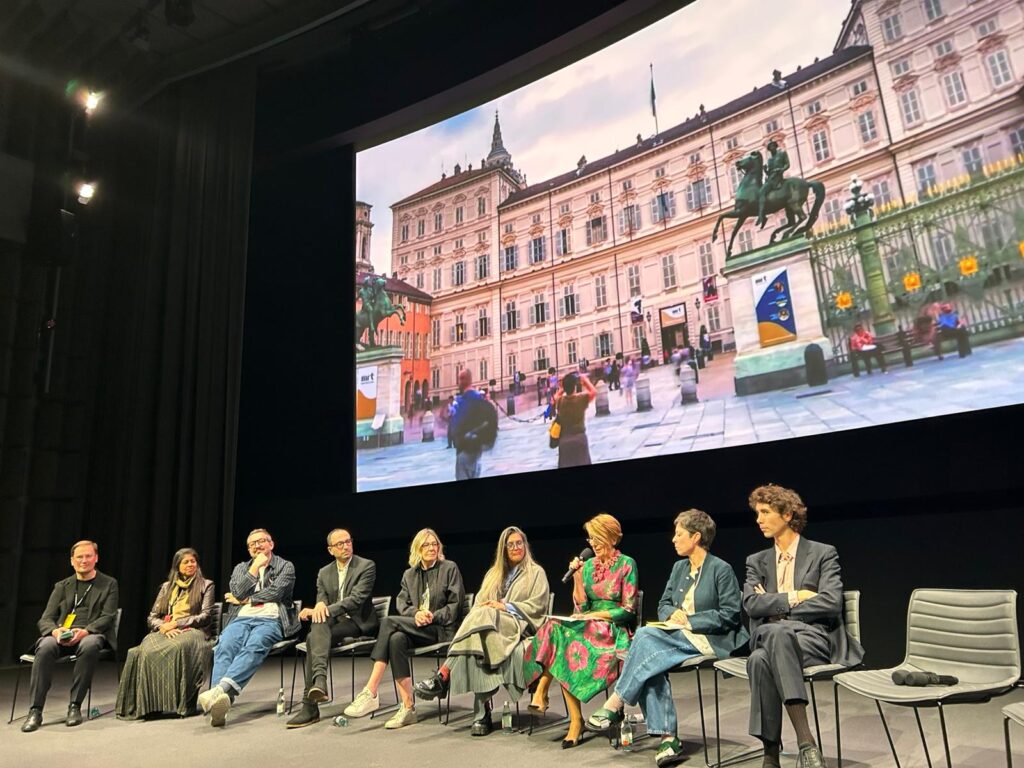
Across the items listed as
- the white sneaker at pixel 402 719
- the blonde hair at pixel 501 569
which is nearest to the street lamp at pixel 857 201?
the blonde hair at pixel 501 569

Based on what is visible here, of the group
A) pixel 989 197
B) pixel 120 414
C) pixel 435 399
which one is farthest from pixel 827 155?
pixel 120 414

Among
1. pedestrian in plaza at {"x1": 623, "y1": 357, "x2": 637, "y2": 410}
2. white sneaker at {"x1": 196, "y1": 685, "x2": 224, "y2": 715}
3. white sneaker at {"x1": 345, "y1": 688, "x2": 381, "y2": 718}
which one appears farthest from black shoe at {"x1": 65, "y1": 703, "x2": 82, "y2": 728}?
pedestrian in plaza at {"x1": 623, "y1": 357, "x2": 637, "y2": 410}

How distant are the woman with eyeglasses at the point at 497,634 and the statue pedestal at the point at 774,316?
2191 mm

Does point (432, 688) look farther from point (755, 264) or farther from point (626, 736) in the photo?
point (755, 264)

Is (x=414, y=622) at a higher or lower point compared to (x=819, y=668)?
higher

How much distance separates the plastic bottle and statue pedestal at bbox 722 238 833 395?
2.65 meters

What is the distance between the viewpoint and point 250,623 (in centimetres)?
407

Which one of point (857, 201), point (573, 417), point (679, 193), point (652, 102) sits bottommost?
point (573, 417)

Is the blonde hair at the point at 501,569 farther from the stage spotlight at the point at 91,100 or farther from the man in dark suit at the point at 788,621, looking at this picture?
the stage spotlight at the point at 91,100

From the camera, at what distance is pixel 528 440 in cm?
600

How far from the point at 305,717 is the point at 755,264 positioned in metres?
3.97

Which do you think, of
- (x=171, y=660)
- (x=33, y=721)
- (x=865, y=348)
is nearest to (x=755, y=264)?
(x=865, y=348)

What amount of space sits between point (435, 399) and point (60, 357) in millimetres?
3990

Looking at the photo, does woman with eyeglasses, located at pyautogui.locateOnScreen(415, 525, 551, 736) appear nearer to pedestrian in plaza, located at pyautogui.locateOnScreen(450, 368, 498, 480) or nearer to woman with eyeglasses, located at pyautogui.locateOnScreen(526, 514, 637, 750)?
woman with eyeglasses, located at pyautogui.locateOnScreen(526, 514, 637, 750)
